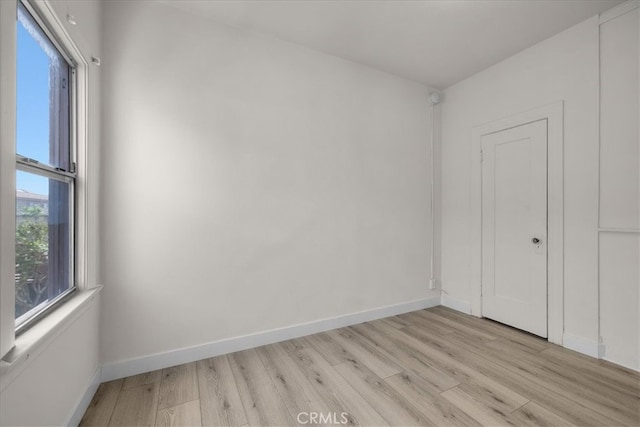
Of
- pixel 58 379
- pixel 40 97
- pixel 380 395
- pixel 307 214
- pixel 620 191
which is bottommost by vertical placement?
pixel 380 395

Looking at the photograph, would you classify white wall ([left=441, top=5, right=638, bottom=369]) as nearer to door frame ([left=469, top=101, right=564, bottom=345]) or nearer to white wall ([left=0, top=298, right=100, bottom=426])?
door frame ([left=469, top=101, right=564, bottom=345])

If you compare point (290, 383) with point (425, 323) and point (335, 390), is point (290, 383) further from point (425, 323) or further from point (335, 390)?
point (425, 323)

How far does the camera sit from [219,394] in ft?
6.16

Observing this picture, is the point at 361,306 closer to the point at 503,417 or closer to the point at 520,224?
the point at 503,417

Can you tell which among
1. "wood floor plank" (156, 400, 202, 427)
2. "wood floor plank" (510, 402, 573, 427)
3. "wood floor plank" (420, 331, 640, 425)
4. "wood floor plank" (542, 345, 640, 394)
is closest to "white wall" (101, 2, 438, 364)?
"wood floor plank" (156, 400, 202, 427)

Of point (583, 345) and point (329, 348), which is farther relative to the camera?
point (329, 348)

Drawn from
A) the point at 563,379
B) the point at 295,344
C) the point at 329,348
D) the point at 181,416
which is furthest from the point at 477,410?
the point at 181,416

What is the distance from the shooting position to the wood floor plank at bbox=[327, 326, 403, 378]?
2165 millimetres

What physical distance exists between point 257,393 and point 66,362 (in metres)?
1.11

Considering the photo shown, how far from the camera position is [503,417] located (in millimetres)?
1662

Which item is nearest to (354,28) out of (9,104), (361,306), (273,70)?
(273,70)

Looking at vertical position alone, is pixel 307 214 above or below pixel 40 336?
above

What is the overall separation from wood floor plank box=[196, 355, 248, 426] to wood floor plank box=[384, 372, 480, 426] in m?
1.07

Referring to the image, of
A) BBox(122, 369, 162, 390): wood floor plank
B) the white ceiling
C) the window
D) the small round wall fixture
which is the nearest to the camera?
the window
